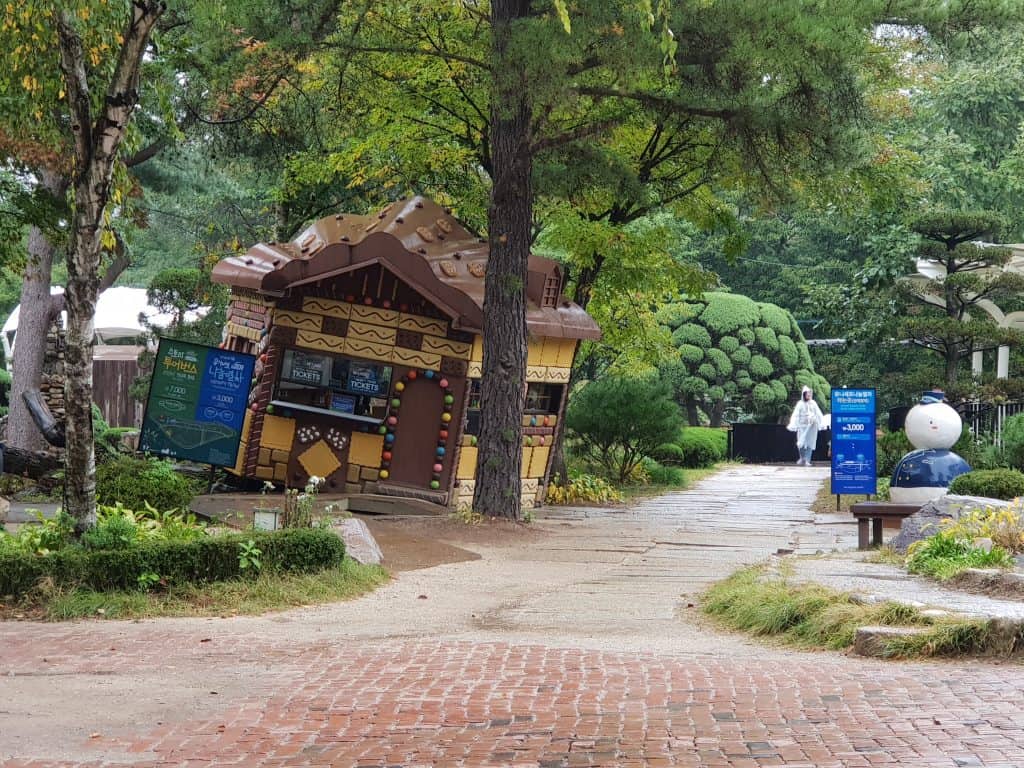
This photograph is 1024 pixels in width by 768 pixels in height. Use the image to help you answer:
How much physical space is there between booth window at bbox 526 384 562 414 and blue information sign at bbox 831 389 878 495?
14.0 feet

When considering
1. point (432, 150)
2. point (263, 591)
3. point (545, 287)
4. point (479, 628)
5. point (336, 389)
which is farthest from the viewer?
point (432, 150)

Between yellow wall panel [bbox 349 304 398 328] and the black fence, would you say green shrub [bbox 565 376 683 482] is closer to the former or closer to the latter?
yellow wall panel [bbox 349 304 398 328]

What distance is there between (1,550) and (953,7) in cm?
1086

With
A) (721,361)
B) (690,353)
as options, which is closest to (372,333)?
(690,353)

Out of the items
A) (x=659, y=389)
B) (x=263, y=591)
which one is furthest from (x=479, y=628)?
(x=659, y=389)

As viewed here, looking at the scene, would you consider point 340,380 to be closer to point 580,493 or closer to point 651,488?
point 580,493

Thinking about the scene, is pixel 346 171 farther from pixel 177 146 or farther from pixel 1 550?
pixel 1 550

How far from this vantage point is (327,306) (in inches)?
722

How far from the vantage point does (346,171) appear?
21875mm

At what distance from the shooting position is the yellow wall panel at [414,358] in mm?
18359

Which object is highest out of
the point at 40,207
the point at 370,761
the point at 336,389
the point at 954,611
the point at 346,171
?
the point at 346,171

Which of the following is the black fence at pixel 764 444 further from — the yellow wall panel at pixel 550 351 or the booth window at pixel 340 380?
the booth window at pixel 340 380

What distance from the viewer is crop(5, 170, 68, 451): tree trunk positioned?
22.9 m

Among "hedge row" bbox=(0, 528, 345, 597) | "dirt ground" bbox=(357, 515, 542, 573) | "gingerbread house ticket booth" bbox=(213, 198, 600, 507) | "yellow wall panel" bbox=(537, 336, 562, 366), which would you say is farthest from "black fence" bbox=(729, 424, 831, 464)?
"hedge row" bbox=(0, 528, 345, 597)
